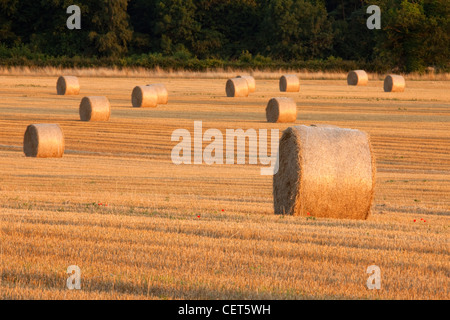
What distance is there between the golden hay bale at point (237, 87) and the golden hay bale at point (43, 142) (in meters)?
23.1

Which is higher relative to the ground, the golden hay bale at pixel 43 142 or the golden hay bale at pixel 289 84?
the golden hay bale at pixel 289 84

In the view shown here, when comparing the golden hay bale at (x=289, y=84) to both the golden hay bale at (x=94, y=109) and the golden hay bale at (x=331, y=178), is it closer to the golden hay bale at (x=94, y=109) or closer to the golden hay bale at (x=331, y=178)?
the golden hay bale at (x=94, y=109)

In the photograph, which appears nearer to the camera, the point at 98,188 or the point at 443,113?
the point at 98,188

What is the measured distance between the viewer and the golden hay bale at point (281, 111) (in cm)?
3028

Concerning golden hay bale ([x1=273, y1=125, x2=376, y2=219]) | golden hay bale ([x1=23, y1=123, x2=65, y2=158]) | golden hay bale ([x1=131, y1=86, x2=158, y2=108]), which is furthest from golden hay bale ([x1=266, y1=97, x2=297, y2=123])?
golden hay bale ([x1=273, y1=125, x2=376, y2=219])

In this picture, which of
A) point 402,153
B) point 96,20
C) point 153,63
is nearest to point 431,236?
point 402,153

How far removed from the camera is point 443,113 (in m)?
34.8

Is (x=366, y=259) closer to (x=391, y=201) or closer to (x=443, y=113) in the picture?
(x=391, y=201)

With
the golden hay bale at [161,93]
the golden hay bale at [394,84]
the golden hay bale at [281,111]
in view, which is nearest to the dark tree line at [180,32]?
the golden hay bale at [394,84]

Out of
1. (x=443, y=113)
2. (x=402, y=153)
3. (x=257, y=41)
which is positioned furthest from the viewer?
(x=257, y=41)

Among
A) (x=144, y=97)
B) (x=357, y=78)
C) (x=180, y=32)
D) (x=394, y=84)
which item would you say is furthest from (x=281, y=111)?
(x=180, y=32)

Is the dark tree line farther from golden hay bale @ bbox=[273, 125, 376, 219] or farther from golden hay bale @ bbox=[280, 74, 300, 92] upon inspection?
golden hay bale @ bbox=[273, 125, 376, 219]
